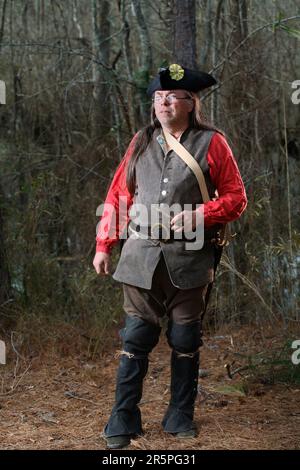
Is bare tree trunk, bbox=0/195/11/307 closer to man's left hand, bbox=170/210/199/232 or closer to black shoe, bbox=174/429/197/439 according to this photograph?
black shoe, bbox=174/429/197/439

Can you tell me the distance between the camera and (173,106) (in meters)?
3.82

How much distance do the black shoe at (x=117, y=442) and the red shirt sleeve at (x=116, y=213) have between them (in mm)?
951

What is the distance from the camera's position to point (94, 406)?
4.64 m

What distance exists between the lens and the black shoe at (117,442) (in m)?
3.82

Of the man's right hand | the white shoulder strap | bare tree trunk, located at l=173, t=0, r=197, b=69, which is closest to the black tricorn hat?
the white shoulder strap

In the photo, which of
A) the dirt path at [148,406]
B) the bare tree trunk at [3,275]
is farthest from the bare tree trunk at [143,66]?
the dirt path at [148,406]

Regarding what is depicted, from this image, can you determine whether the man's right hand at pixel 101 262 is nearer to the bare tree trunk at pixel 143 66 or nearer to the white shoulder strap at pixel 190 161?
the white shoulder strap at pixel 190 161

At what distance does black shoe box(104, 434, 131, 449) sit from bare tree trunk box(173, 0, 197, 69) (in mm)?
2997

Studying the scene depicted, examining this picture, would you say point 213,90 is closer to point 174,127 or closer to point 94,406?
point 174,127

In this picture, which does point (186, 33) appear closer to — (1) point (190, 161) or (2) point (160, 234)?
(1) point (190, 161)

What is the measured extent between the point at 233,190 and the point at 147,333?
A: 841mm

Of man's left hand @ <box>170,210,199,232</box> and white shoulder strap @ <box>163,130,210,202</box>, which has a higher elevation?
white shoulder strap @ <box>163,130,210,202</box>

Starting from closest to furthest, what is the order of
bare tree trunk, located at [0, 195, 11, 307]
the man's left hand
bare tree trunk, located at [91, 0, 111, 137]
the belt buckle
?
the man's left hand → the belt buckle → bare tree trunk, located at [0, 195, 11, 307] → bare tree trunk, located at [91, 0, 111, 137]

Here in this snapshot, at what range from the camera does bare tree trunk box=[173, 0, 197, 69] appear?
5.72 meters
